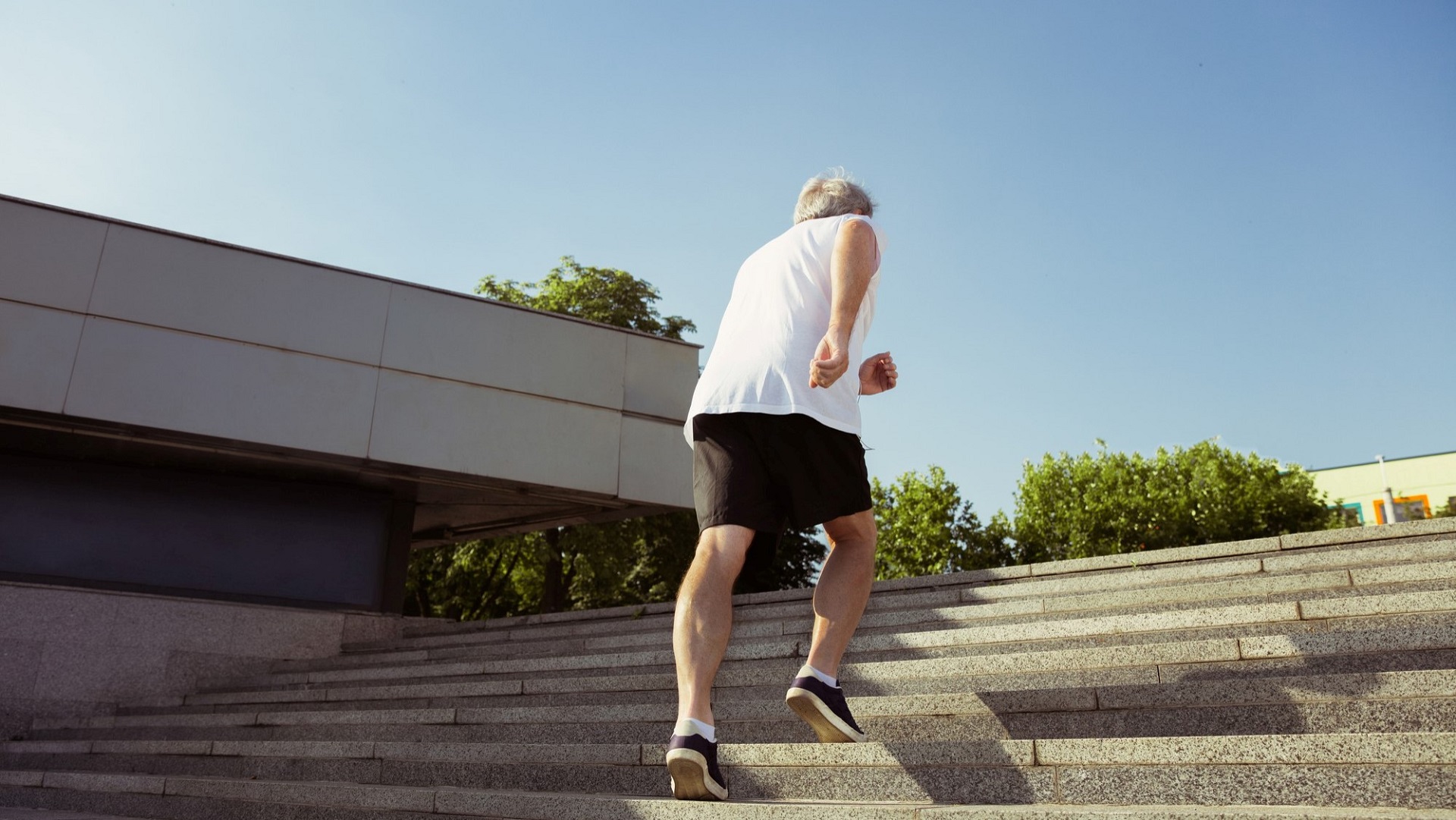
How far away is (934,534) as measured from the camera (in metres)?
33.0

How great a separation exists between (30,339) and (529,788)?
8428 mm

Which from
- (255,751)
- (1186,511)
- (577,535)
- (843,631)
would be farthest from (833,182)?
(1186,511)

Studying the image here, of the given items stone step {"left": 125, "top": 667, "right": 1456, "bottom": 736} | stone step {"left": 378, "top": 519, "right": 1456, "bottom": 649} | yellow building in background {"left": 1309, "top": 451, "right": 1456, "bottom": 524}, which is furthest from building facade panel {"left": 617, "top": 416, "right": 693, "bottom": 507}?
yellow building in background {"left": 1309, "top": 451, "right": 1456, "bottom": 524}

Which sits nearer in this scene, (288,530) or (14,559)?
(14,559)

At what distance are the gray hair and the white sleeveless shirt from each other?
0.34 feet

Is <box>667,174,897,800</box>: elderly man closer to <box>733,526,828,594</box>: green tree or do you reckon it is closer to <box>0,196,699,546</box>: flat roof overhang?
<box>0,196,699,546</box>: flat roof overhang

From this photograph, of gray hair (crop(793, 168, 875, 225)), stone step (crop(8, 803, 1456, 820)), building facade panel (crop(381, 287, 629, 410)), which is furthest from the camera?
building facade panel (crop(381, 287, 629, 410))

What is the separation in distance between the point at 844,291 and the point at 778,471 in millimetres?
558

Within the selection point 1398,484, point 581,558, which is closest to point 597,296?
point 581,558

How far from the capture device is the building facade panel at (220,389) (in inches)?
393

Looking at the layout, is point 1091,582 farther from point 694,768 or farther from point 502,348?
point 502,348

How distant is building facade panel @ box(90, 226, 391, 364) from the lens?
10.4m

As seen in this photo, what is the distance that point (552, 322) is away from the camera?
39.9ft

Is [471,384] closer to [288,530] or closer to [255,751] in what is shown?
[288,530]
